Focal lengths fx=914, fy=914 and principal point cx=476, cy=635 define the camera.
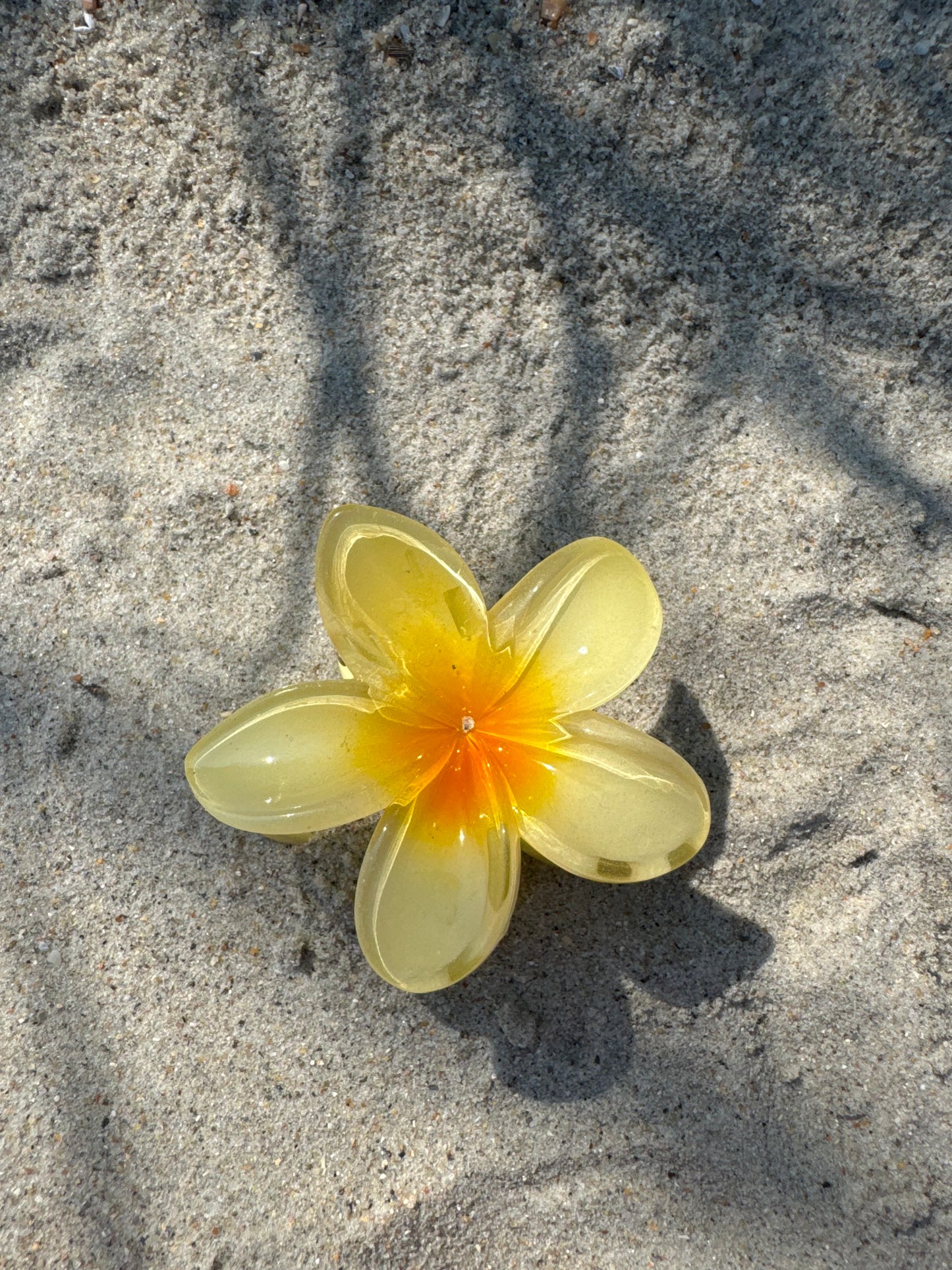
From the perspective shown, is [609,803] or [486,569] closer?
[609,803]

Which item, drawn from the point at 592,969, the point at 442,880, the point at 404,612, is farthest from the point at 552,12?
the point at 592,969

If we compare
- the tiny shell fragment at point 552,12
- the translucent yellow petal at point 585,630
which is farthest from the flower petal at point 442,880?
the tiny shell fragment at point 552,12

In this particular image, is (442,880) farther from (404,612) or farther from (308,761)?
(404,612)

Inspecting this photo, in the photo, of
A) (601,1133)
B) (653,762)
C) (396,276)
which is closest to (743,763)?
(653,762)

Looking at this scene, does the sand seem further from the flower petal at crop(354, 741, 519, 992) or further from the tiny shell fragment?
→ the flower petal at crop(354, 741, 519, 992)

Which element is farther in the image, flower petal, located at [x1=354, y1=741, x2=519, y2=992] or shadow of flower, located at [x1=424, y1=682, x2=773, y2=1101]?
shadow of flower, located at [x1=424, y1=682, x2=773, y2=1101]

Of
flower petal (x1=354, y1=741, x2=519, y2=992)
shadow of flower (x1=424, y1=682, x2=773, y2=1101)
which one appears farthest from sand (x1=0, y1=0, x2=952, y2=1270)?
flower petal (x1=354, y1=741, x2=519, y2=992)

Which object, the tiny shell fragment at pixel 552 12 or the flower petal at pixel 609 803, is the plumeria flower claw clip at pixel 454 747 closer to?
the flower petal at pixel 609 803
